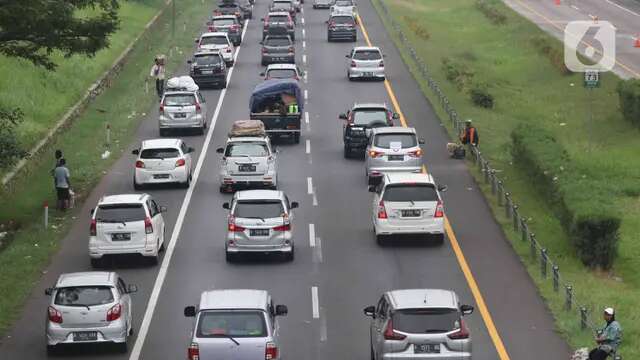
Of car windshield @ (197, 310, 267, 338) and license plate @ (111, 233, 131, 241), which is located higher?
car windshield @ (197, 310, 267, 338)

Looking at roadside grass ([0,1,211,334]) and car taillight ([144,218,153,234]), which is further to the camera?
roadside grass ([0,1,211,334])

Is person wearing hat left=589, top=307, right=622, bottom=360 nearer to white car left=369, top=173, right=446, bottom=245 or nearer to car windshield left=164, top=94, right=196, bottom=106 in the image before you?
white car left=369, top=173, right=446, bottom=245

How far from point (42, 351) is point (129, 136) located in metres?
27.1

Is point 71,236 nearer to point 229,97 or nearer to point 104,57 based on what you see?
point 229,97

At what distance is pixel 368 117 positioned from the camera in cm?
5038

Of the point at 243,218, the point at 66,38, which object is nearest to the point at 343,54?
the point at 66,38

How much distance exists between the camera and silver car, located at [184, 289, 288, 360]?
934 inches

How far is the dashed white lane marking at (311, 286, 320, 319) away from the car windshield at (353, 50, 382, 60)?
36.2 m

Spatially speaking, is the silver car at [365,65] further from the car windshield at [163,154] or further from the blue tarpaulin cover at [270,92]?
the car windshield at [163,154]

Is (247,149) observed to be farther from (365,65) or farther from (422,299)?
(365,65)

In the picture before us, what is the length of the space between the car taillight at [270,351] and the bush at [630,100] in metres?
33.9

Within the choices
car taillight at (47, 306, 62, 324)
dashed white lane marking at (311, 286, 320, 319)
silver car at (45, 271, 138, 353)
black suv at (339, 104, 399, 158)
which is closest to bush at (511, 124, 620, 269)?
dashed white lane marking at (311, 286, 320, 319)

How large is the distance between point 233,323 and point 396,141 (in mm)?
21462

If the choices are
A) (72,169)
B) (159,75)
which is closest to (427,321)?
(72,169)
